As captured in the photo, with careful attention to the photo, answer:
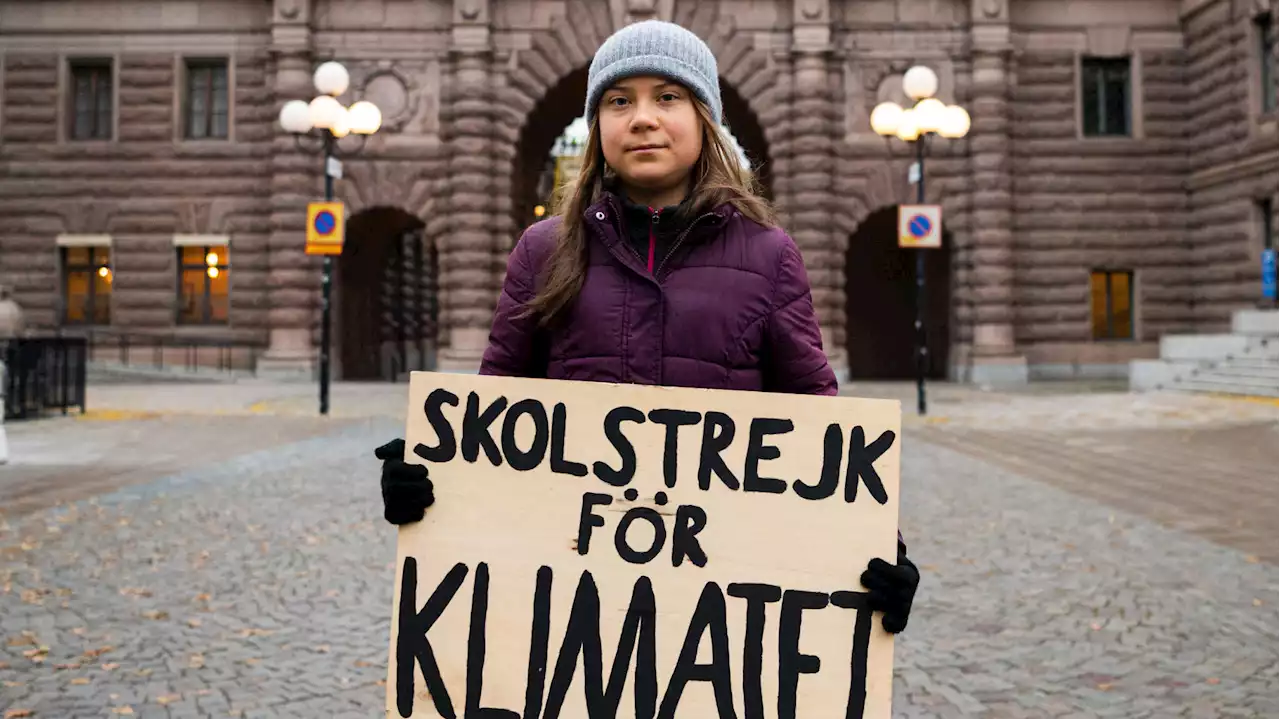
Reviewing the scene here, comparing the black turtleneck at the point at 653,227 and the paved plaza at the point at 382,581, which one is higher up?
the black turtleneck at the point at 653,227

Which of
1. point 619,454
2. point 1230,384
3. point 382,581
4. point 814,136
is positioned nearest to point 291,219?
point 814,136

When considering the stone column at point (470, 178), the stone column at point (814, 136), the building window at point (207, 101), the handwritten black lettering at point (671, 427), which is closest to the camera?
the handwritten black lettering at point (671, 427)

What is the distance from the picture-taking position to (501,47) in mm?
23672

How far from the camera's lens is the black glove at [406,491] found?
7.00ft

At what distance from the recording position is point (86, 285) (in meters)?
24.8

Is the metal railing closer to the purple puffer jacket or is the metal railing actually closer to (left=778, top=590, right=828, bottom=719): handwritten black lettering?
the purple puffer jacket

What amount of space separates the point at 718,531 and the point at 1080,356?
24.5 meters

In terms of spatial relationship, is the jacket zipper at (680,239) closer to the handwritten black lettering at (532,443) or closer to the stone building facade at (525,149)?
the handwritten black lettering at (532,443)

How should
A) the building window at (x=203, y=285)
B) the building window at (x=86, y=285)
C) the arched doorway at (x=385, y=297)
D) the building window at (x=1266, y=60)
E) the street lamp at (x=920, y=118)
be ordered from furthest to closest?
1. the arched doorway at (x=385, y=297)
2. the building window at (x=86, y=285)
3. the building window at (x=203, y=285)
4. the building window at (x=1266, y=60)
5. the street lamp at (x=920, y=118)

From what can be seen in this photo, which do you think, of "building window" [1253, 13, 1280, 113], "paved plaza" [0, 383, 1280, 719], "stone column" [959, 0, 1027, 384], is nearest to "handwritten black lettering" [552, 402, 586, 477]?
"paved plaza" [0, 383, 1280, 719]

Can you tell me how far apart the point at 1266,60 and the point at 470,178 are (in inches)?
736

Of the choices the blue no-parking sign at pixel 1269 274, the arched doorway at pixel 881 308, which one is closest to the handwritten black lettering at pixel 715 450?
the blue no-parking sign at pixel 1269 274

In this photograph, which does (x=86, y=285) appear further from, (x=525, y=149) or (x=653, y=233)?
(x=653, y=233)

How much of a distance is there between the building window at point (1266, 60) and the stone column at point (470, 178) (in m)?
18.0
